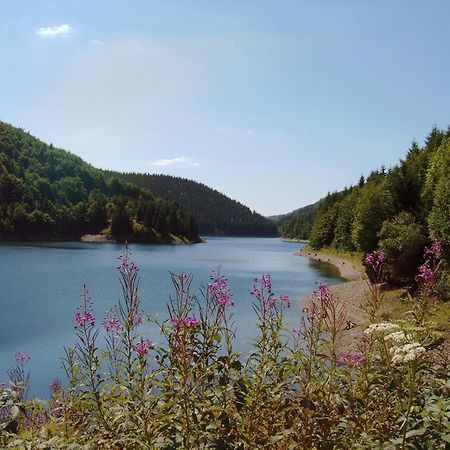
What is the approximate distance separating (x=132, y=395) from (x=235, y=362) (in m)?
1.18

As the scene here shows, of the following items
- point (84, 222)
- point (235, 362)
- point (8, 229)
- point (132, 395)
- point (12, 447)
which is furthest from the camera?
point (84, 222)

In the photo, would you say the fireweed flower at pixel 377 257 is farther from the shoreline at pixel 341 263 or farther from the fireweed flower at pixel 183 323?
the shoreline at pixel 341 263

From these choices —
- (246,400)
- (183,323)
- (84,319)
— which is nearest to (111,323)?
(84,319)

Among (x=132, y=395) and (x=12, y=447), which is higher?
(x=132, y=395)

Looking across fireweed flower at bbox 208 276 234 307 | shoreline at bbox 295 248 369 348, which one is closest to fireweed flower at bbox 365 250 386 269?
shoreline at bbox 295 248 369 348

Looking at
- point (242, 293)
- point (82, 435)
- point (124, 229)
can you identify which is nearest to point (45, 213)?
point (124, 229)

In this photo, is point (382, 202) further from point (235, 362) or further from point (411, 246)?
point (235, 362)

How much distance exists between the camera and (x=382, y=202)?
49625 mm

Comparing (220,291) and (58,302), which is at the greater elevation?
(220,291)

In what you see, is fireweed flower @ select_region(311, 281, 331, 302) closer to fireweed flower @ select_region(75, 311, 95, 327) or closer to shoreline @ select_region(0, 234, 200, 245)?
fireweed flower @ select_region(75, 311, 95, 327)

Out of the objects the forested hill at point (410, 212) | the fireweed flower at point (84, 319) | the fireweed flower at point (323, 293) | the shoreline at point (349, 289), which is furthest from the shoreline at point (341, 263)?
the fireweed flower at point (84, 319)

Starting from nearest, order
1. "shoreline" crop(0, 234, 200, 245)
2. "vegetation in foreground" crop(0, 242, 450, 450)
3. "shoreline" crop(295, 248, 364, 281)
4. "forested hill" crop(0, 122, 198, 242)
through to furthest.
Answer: "vegetation in foreground" crop(0, 242, 450, 450), "shoreline" crop(295, 248, 364, 281), "shoreline" crop(0, 234, 200, 245), "forested hill" crop(0, 122, 198, 242)

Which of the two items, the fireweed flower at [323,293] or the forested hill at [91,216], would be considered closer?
the fireweed flower at [323,293]

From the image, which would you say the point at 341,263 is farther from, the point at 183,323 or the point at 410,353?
the point at 410,353
